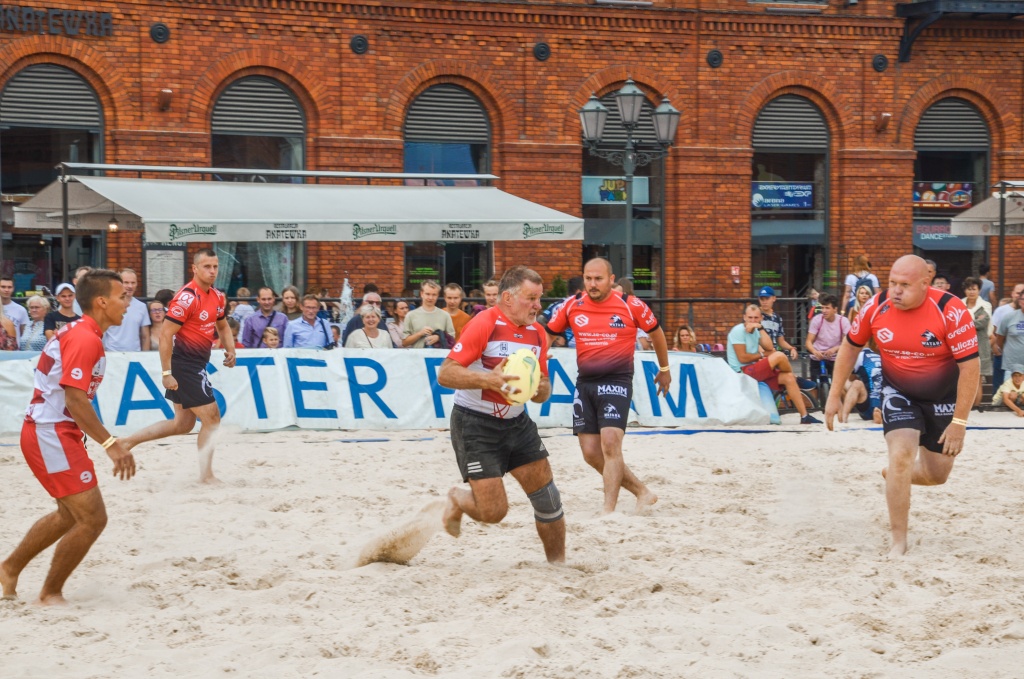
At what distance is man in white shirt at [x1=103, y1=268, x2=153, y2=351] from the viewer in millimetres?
14992

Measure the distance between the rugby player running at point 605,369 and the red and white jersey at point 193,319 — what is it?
3118 millimetres

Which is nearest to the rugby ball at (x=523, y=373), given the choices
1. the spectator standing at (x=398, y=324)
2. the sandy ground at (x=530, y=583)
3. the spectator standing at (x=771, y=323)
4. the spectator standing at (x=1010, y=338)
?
the sandy ground at (x=530, y=583)

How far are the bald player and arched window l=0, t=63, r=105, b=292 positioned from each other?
1522cm

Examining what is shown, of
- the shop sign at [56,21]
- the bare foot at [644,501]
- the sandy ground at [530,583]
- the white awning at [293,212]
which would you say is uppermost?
the shop sign at [56,21]

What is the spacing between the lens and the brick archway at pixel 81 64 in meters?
20.5

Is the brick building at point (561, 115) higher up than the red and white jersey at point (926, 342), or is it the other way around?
the brick building at point (561, 115)

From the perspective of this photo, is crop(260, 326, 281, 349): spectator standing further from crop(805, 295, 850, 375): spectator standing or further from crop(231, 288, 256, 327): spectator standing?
crop(805, 295, 850, 375): spectator standing

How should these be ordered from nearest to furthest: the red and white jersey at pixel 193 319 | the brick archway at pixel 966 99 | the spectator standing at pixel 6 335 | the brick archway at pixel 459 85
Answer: the red and white jersey at pixel 193 319, the spectator standing at pixel 6 335, the brick archway at pixel 459 85, the brick archway at pixel 966 99

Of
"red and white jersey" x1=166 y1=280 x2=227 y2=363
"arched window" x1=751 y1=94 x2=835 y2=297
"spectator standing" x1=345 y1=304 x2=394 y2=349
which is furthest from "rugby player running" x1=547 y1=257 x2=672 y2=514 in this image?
"arched window" x1=751 y1=94 x2=835 y2=297

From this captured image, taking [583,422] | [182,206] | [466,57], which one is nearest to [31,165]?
[182,206]

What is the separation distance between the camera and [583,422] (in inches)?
400

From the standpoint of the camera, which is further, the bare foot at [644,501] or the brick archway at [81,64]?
the brick archway at [81,64]

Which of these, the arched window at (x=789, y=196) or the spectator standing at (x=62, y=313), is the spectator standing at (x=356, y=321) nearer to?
the spectator standing at (x=62, y=313)

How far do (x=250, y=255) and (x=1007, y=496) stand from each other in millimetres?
14314
